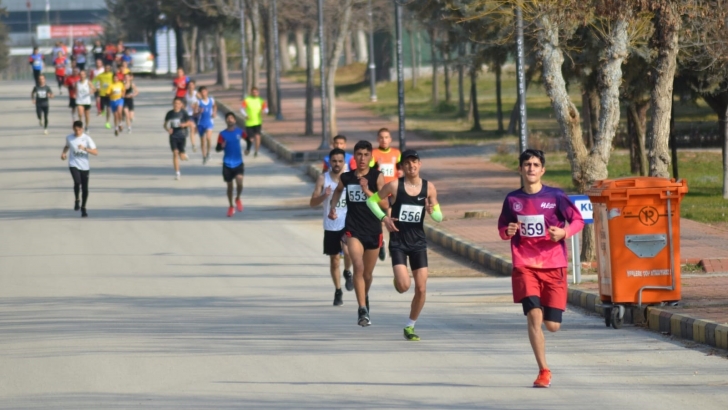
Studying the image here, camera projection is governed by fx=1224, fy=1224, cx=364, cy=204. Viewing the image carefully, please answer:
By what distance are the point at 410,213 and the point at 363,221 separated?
3.36 ft

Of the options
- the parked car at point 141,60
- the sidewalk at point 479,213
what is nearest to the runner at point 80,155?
the sidewalk at point 479,213

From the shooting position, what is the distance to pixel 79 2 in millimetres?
133125

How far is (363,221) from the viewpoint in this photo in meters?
11.9

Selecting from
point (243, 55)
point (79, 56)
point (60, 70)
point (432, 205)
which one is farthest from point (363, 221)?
point (79, 56)

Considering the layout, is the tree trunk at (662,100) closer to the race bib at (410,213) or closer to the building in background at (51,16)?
the race bib at (410,213)

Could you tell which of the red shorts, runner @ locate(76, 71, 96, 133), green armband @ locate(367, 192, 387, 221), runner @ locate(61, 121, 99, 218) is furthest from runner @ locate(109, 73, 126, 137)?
the red shorts

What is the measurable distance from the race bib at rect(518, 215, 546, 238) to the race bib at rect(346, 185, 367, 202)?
126 inches

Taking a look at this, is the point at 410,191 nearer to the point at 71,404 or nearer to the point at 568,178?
the point at 71,404

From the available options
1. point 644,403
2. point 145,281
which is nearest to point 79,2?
point 145,281

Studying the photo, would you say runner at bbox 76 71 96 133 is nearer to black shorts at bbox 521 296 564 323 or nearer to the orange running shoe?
black shorts at bbox 521 296 564 323

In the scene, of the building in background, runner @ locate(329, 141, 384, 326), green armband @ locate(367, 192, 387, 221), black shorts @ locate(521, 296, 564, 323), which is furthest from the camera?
the building in background

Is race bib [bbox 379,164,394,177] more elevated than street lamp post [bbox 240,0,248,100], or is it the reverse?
street lamp post [bbox 240,0,248,100]

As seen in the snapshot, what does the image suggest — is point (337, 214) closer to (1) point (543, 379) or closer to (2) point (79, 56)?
(1) point (543, 379)

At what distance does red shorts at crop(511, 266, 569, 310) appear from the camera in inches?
343
